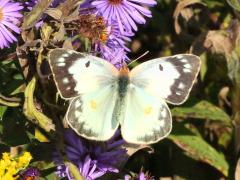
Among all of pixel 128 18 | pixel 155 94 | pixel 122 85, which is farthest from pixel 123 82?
pixel 128 18

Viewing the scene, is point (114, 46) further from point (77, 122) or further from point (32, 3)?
point (77, 122)

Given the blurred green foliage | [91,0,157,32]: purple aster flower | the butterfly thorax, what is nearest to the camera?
the butterfly thorax

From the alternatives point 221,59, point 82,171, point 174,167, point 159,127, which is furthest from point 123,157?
point 221,59

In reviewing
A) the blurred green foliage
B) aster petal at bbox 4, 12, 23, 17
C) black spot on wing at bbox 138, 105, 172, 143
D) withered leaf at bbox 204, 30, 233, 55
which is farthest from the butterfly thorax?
withered leaf at bbox 204, 30, 233, 55

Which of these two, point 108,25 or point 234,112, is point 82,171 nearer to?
point 108,25

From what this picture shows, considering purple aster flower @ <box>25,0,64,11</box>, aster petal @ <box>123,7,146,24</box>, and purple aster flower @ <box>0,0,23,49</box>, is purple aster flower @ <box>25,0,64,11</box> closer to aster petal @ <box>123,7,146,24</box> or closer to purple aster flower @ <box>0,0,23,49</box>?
purple aster flower @ <box>0,0,23,49</box>

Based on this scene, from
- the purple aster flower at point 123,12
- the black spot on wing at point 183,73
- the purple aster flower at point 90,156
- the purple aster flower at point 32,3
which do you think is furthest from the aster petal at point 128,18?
the purple aster flower at point 90,156
